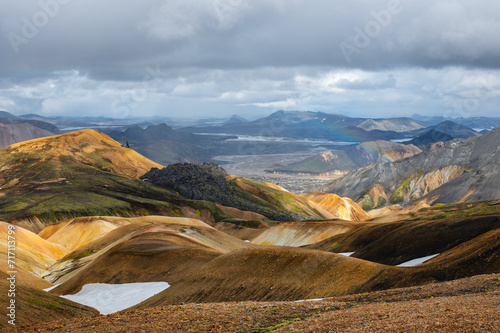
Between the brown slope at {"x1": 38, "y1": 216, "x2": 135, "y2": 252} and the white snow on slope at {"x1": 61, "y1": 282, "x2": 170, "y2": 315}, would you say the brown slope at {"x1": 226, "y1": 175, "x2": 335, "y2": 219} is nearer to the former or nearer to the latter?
the brown slope at {"x1": 38, "y1": 216, "x2": 135, "y2": 252}

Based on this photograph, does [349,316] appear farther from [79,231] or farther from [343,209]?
[343,209]

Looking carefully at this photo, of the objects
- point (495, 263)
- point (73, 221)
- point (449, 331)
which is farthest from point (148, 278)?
point (73, 221)

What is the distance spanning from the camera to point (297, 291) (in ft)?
115

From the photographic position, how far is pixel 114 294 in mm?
47438

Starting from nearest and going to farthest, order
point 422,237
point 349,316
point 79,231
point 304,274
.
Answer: point 349,316, point 304,274, point 422,237, point 79,231

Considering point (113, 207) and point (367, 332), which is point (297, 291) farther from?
point (113, 207)

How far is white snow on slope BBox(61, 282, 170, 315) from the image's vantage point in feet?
143

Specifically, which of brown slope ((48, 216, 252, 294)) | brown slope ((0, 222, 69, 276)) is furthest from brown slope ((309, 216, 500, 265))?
brown slope ((0, 222, 69, 276))

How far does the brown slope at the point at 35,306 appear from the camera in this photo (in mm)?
30125

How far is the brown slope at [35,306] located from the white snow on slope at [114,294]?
15.8 ft

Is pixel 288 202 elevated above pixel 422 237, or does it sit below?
below

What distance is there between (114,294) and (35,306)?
15.1 metres

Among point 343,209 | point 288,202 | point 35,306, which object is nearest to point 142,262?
point 35,306

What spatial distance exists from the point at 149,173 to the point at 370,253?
155 metres
